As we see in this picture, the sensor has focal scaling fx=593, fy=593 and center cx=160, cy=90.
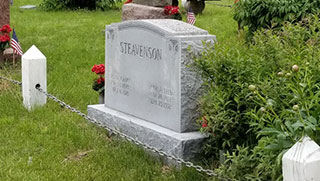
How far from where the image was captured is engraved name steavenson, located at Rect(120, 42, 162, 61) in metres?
5.69

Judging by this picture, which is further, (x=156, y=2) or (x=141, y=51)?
(x=156, y=2)

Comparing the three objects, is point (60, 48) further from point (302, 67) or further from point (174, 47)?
point (302, 67)

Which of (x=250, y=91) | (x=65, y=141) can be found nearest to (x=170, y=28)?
(x=250, y=91)

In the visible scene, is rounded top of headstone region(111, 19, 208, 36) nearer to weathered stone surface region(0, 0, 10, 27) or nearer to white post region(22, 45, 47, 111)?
white post region(22, 45, 47, 111)

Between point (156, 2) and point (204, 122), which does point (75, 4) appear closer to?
point (156, 2)

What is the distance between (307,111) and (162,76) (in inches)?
85.6

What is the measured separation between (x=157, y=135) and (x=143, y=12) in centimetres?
560

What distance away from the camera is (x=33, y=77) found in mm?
7387

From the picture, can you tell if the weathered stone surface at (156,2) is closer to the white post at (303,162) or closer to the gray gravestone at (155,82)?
the gray gravestone at (155,82)

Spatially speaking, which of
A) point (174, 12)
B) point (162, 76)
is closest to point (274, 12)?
point (174, 12)

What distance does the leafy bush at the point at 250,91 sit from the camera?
167 inches

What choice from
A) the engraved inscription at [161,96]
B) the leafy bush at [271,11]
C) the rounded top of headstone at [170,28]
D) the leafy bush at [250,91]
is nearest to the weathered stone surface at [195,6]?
the leafy bush at [271,11]

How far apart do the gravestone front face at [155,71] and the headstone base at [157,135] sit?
0.26ft

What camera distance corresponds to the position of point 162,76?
18.4ft
